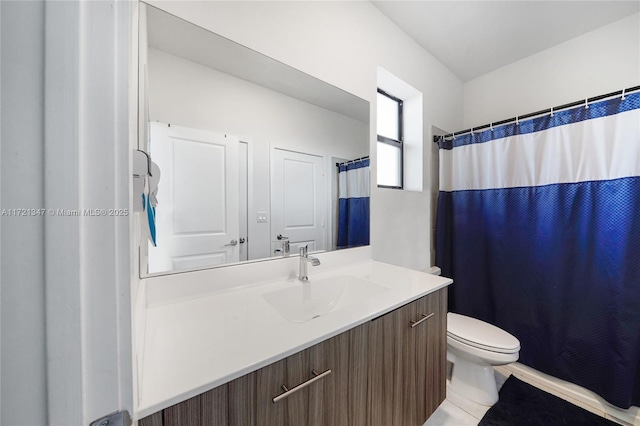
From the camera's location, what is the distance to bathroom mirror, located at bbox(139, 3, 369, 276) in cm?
89

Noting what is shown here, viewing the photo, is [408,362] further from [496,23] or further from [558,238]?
[496,23]

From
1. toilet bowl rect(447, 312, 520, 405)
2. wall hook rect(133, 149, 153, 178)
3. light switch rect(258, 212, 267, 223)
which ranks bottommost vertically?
toilet bowl rect(447, 312, 520, 405)

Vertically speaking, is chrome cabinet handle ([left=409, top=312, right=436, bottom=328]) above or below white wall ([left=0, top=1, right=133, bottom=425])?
below

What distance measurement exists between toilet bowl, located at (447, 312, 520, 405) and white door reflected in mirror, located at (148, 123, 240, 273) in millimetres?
1398

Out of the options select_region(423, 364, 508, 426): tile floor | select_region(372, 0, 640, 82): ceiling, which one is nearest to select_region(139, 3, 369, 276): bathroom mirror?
select_region(372, 0, 640, 82): ceiling

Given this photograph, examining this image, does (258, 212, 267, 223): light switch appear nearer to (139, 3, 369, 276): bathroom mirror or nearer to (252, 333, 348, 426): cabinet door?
(139, 3, 369, 276): bathroom mirror

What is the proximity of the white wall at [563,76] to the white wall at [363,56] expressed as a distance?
251 millimetres

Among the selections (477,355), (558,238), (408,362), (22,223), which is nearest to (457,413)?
(477,355)

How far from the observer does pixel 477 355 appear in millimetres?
1321

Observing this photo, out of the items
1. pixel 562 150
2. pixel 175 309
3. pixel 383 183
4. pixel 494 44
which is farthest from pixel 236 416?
pixel 494 44

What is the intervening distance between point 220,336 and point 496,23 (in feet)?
8.00

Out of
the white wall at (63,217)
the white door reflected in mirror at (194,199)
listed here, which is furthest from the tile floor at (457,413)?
the white wall at (63,217)

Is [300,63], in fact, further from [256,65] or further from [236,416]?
[236,416]

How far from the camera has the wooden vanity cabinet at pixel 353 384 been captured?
0.52 metres
